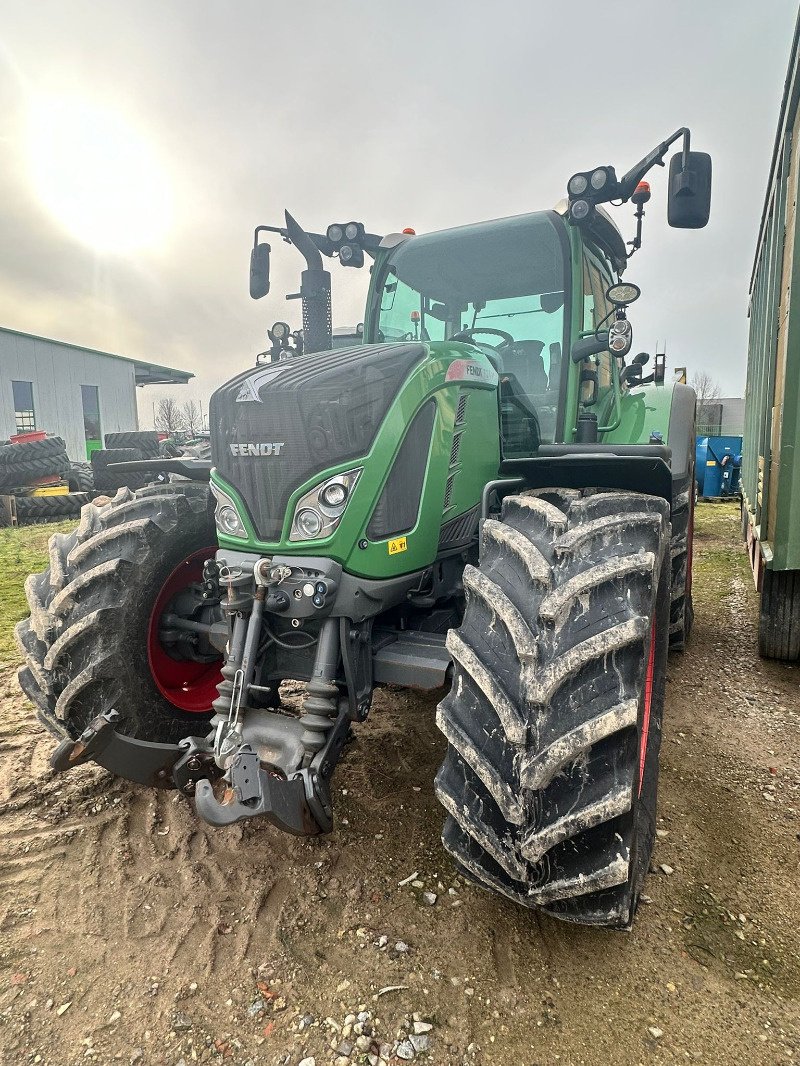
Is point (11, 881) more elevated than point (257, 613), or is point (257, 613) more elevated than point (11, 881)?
point (257, 613)

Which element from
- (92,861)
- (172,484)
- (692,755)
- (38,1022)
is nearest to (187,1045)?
(38,1022)

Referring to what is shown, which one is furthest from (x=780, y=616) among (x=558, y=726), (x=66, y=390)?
(x=66, y=390)

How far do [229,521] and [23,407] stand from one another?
25689mm

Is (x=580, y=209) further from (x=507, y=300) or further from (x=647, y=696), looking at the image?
(x=647, y=696)

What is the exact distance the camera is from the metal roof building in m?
23.5

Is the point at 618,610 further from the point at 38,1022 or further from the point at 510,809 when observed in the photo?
the point at 38,1022

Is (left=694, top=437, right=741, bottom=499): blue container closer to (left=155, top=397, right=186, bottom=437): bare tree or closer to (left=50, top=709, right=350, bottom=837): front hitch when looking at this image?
(left=50, top=709, right=350, bottom=837): front hitch

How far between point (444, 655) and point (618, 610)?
2.54 ft

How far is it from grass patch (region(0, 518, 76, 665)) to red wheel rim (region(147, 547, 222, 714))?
237 cm

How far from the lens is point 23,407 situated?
23969 millimetres

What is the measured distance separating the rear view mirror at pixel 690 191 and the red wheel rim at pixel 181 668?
2.62 metres

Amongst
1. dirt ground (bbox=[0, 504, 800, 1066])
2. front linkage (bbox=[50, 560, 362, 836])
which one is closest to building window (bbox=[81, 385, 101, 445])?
dirt ground (bbox=[0, 504, 800, 1066])

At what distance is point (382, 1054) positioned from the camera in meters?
1.68

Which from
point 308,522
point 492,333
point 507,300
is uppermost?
point 507,300
